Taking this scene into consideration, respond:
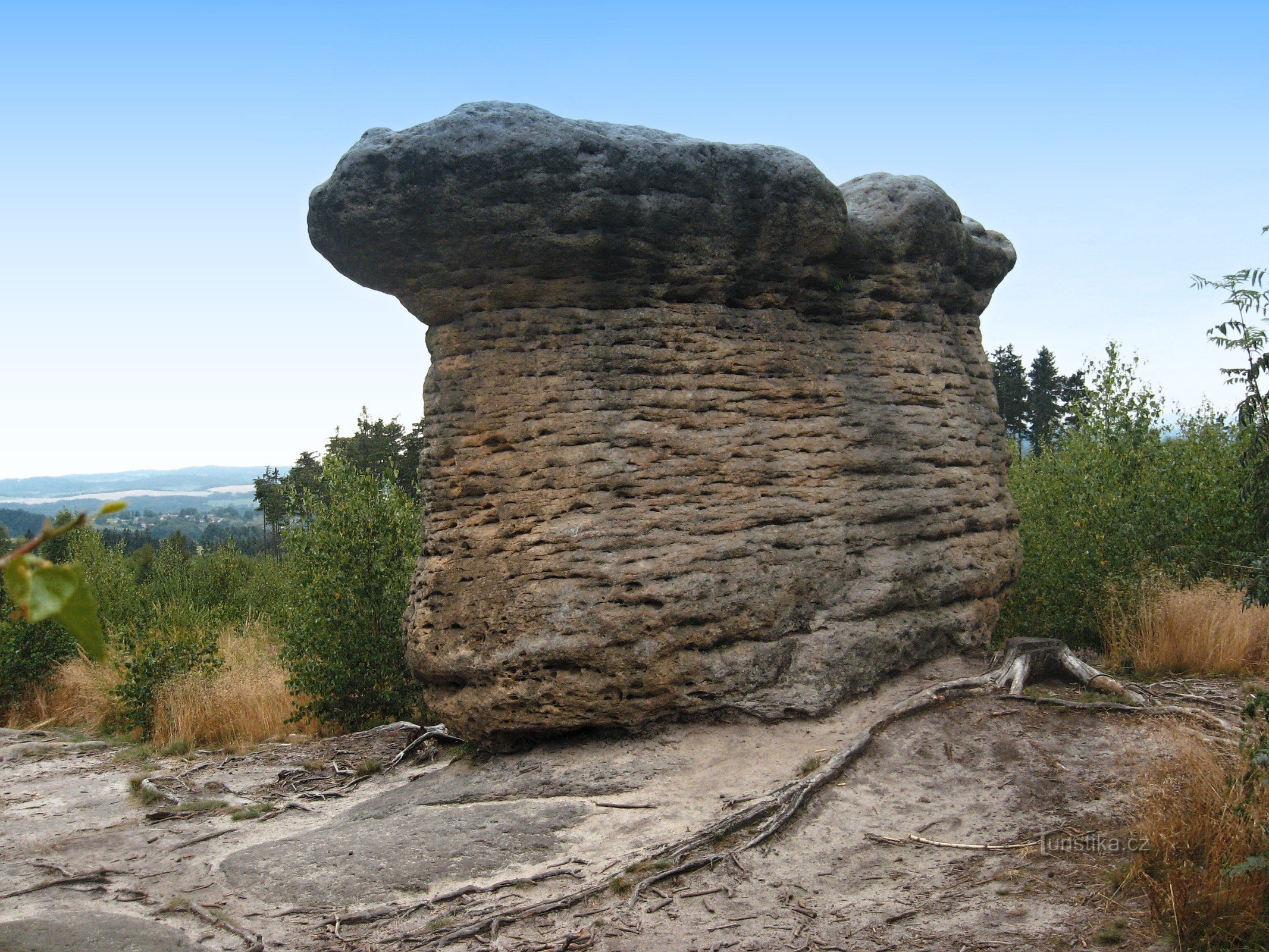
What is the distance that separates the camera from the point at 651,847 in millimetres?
6543

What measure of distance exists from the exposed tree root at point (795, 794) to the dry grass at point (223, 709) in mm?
6466

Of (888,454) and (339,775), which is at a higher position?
(888,454)

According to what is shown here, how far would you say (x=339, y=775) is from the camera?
947 cm

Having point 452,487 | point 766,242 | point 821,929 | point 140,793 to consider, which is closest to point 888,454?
point 766,242

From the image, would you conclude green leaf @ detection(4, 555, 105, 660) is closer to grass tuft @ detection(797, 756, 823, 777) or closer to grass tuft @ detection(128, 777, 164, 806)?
grass tuft @ detection(797, 756, 823, 777)

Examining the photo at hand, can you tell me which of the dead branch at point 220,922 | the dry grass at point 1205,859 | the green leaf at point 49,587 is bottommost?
the dead branch at point 220,922

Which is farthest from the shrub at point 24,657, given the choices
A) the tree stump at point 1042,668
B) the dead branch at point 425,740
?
the tree stump at point 1042,668

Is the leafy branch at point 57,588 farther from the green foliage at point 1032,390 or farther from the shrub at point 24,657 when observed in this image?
the green foliage at point 1032,390

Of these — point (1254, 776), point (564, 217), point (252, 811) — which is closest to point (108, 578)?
point (252, 811)

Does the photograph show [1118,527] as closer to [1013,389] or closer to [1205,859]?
[1205,859]

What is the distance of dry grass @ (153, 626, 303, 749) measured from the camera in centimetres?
1156

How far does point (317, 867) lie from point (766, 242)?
628cm

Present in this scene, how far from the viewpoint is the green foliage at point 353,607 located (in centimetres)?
1180

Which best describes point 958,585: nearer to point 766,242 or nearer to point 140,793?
point 766,242
